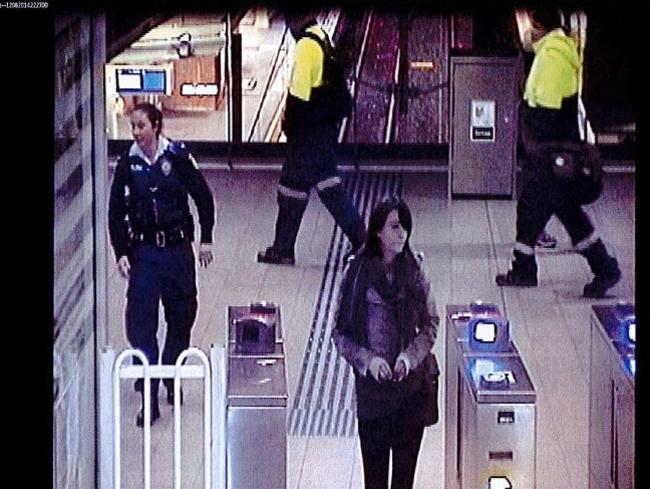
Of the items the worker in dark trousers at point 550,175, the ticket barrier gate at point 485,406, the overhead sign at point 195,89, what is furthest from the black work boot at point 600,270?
the overhead sign at point 195,89

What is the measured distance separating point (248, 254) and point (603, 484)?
1.11 metres

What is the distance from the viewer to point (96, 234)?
1427cm

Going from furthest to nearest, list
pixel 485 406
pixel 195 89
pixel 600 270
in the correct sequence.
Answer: pixel 600 270, pixel 195 89, pixel 485 406

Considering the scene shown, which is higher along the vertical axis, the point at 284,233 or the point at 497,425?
the point at 284,233

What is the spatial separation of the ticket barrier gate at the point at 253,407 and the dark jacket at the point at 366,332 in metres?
0.19

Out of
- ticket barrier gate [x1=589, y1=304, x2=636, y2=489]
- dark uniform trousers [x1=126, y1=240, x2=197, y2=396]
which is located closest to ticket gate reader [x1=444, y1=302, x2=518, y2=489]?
ticket barrier gate [x1=589, y1=304, x2=636, y2=489]

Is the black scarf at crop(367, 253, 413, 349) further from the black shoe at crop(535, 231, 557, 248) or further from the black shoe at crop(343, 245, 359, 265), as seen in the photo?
the black shoe at crop(535, 231, 557, 248)

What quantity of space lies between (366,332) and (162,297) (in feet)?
1.81

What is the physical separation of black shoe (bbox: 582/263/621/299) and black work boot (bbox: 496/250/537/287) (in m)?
0.15

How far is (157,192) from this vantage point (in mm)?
14242

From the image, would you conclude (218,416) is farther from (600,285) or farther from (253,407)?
(600,285)

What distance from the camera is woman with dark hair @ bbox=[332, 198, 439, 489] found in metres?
14.2

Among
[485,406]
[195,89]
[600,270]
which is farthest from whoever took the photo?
[600,270]

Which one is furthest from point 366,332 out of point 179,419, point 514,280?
point 179,419
